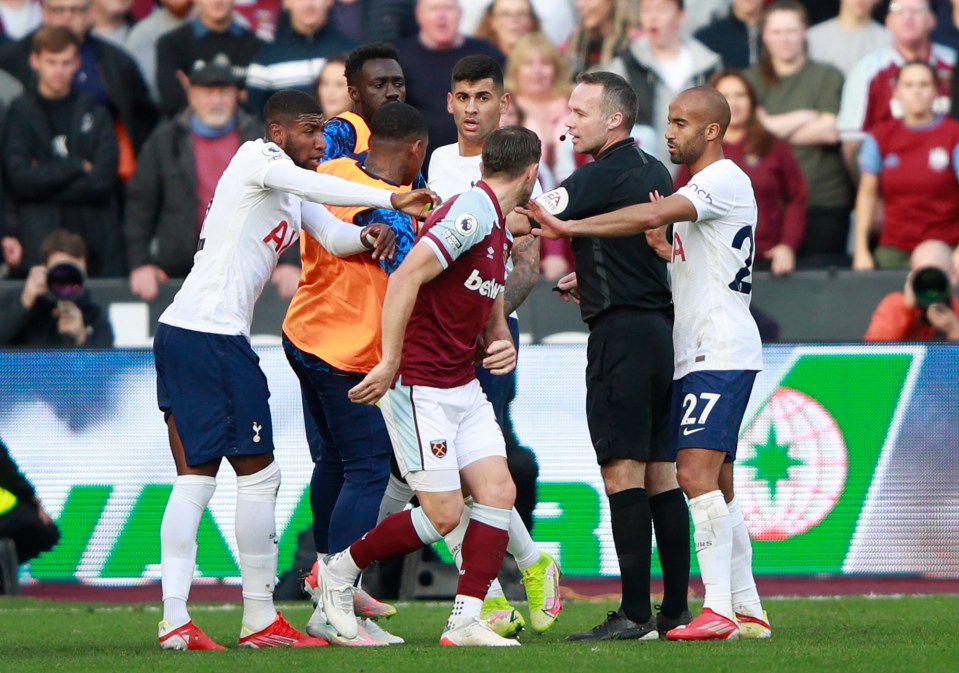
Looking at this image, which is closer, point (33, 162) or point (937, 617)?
point (937, 617)

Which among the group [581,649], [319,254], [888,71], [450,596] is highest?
[888,71]

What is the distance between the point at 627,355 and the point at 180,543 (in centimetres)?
202

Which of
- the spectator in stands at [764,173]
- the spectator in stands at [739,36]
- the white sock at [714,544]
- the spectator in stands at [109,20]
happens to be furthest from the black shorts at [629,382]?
the spectator in stands at [109,20]

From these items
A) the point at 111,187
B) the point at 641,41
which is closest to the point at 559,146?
the point at 641,41

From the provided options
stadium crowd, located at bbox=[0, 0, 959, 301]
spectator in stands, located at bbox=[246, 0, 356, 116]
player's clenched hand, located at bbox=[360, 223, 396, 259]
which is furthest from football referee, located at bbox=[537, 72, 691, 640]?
spectator in stands, located at bbox=[246, 0, 356, 116]

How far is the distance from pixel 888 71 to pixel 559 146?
253 centimetres

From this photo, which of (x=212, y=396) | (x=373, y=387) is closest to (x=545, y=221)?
(x=373, y=387)

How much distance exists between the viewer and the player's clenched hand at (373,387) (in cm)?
608

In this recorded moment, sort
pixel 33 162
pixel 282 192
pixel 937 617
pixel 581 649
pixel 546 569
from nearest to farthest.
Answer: pixel 581 649 < pixel 282 192 < pixel 546 569 < pixel 937 617 < pixel 33 162

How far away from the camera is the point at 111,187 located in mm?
11938

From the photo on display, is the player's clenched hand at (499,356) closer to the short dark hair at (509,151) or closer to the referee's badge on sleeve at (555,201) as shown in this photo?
the referee's badge on sleeve at (555,201)

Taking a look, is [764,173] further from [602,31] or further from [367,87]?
[367,87]

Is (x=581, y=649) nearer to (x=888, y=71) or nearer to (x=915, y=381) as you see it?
(x=915, y=381)

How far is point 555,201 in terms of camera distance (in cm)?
662
